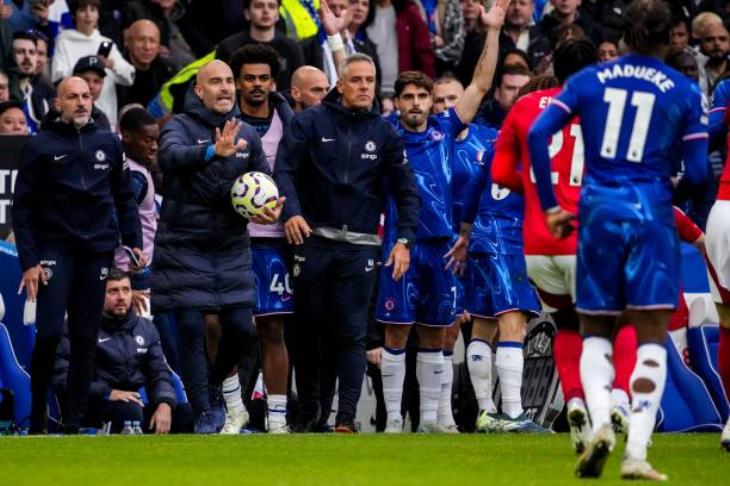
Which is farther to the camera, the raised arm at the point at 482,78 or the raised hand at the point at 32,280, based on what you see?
the raised arm at the point at 482,78

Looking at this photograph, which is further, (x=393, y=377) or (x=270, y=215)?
(x=393, y=377)

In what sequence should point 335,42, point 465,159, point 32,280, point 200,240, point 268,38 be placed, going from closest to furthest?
point 32,280
point 200,240
point 465,159
point 335,42
point 268,38

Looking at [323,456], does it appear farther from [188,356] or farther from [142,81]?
[142,81]

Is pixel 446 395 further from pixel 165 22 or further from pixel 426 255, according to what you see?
pixel 165 22

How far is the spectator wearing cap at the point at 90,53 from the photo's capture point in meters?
19.8

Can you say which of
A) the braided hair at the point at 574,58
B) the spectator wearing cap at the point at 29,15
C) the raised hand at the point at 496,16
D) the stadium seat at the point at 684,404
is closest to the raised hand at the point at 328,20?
the raised hand at the point at 496,16

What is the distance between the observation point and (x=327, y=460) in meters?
11.1

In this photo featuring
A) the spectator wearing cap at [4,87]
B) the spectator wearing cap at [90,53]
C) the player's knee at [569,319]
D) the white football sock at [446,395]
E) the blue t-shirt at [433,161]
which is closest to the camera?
the player's knee at [569,319]

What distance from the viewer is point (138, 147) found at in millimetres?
16859

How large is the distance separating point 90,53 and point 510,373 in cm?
742

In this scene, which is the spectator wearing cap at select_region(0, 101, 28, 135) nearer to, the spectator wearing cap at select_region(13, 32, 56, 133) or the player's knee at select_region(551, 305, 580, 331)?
the spectator wearing cap at select_region(13, 32, 56, 133)

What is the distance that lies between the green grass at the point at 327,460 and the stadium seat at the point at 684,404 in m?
1.48

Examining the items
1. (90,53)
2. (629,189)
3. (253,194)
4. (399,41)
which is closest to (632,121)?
(629,189)

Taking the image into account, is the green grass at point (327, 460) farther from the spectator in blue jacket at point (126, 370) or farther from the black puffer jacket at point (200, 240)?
the spectator in blue jacket at point (126, 370)
